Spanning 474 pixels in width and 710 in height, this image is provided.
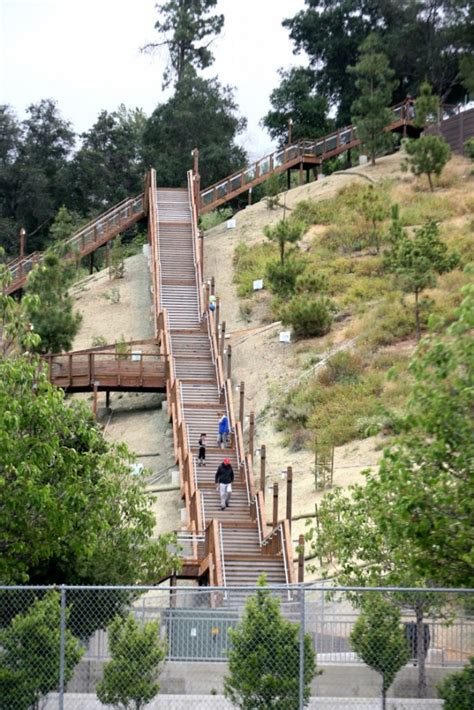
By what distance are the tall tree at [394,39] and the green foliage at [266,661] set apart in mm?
55494

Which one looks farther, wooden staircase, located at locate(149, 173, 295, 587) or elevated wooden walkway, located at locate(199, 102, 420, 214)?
elevated wooden walkway, located at locate(199, 102, 420, 214)

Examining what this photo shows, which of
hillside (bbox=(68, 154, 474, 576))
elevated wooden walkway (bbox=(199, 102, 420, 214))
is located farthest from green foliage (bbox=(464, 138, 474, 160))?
elevated wooden walkway (bbox=(199, 102, 420, 214))

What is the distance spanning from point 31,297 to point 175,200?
40.7 metres

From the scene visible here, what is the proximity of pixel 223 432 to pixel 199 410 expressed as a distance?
308cm

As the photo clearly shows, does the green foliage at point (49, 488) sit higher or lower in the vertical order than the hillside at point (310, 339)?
lower

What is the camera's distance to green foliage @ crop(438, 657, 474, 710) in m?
17.6

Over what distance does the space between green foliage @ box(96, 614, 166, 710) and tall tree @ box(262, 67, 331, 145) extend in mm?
58069

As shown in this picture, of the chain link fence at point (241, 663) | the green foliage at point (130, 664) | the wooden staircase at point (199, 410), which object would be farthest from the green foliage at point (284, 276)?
the green foliage at point (130, 664)

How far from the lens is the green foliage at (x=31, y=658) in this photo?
1806cm

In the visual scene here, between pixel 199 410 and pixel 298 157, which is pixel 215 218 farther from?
pixel 199 410

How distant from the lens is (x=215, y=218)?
7138 cm

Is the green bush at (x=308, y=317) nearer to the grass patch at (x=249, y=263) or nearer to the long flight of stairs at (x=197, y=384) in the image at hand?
the long flight of stairs at (x=197, y=384)

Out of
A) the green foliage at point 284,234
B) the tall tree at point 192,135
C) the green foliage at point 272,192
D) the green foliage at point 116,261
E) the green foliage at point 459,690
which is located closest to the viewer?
the green foliage at point 459,690

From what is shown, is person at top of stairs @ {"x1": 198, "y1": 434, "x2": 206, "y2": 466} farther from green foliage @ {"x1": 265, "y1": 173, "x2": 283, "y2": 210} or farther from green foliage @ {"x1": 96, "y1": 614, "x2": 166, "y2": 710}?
green foliage @ {"x1": 265, "y1": 173, "x2": 283, "y2": 210}
